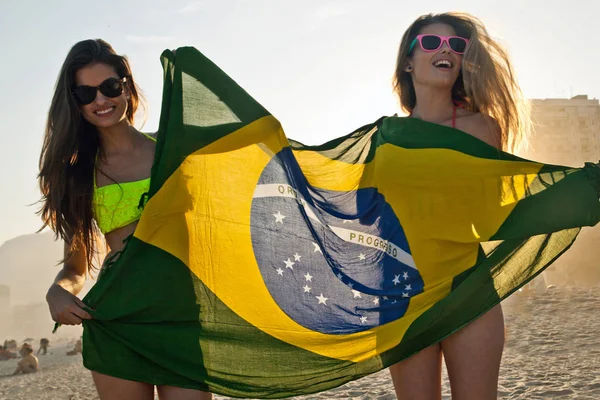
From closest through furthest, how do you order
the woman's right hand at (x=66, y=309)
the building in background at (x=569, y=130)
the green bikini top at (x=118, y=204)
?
the woman's right hand at (x=66, y=309)
the green bikini top at (x=118, y=204)
the building in background at (x=569, y=130)

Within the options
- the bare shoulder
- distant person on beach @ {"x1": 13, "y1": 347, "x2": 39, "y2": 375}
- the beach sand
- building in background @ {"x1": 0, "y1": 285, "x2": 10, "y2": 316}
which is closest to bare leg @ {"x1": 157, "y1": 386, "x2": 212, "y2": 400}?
the bare shoulder

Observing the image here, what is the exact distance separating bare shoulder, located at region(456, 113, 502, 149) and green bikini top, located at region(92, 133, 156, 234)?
152 centimetres

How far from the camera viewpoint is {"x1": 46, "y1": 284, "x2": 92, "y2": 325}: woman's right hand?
9.05ft

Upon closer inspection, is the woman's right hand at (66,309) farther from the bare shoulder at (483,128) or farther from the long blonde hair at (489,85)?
the long blonde hair at (489,85)

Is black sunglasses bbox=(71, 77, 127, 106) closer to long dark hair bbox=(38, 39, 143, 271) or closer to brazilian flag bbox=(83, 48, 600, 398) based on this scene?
long dark hair bbox=(38, 39, 143, 271)

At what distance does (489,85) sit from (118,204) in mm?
1835

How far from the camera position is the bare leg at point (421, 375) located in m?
3.02

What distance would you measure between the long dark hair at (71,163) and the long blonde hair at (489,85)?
1642 mm

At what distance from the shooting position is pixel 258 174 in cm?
322

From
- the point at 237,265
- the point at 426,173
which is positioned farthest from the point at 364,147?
the point at 237,265

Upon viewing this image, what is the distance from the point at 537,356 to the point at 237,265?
6.78 m

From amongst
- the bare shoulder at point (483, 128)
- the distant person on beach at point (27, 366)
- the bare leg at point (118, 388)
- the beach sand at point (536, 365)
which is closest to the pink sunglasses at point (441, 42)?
the bare shoulder at point (483, 128)

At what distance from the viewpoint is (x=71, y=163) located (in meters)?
3.10

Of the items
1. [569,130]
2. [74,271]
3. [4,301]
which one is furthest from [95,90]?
[4,301]
